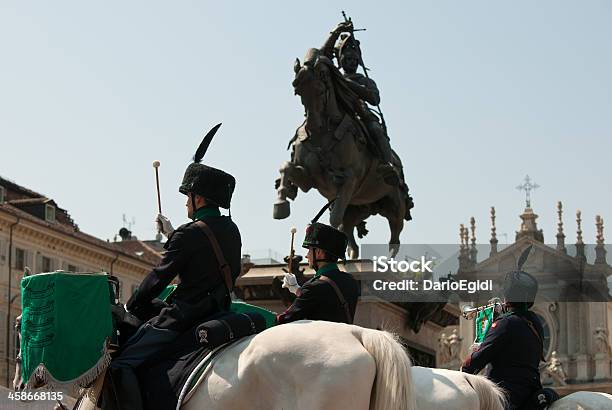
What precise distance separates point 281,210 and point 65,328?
12.1 meters

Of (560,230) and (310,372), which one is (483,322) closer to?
(310,372)

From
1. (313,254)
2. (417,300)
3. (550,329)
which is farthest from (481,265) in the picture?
(313,254)

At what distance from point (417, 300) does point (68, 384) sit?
12381 mm

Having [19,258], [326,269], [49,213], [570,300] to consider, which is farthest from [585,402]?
[570,300]

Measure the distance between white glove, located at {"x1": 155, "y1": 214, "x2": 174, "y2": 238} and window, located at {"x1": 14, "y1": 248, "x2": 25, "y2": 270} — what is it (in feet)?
171

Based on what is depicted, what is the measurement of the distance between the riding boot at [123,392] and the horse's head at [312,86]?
40.5 ft

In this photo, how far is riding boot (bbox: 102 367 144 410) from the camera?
8625 millimetres

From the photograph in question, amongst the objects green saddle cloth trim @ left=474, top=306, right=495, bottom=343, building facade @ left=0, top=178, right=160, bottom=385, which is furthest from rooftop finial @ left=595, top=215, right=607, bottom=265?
green saddle cloth trim @ left=474, top=306, right=495, bottom=343

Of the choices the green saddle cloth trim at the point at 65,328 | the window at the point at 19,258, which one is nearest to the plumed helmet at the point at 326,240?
the green saddle cloth trim at the point at 65,328

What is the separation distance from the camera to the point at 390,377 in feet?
26.1

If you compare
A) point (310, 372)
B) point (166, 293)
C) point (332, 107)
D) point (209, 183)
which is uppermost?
point (332, 107)

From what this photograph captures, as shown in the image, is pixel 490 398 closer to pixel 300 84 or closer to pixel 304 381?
pixel 304 381

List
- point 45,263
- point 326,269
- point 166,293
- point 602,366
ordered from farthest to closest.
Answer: point 602,366 < point 45,263 < point 326,269 < point 166,293

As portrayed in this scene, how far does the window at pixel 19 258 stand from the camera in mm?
61000
